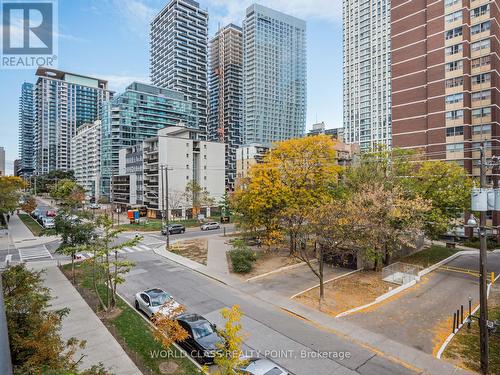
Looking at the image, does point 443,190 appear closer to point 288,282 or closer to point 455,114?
point 288,282

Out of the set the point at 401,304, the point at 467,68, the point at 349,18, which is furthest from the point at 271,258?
the point at 349,18

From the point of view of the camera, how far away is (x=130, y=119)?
93.9 meters

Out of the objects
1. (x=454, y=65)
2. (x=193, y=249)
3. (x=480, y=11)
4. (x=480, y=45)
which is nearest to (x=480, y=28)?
(x=480, y=11)

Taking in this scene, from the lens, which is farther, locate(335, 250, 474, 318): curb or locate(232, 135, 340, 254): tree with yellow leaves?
locate(232, 135, 340, 254): tree with yellow leaves

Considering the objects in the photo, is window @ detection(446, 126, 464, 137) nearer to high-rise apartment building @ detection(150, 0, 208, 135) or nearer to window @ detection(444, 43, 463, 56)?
window @ detection(444, 43, 463, 56)

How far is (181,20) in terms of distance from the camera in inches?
4660

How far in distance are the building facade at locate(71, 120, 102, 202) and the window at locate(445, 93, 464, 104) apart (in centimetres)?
9965

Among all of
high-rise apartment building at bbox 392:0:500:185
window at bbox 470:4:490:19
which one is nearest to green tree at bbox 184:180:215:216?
high-rise apartment building at bbox 392:0:500:185

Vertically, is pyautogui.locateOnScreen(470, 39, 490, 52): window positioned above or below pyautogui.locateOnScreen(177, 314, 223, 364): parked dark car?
above

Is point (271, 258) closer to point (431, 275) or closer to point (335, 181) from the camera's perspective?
point (335, 181)

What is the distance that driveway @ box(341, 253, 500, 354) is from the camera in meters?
13.7

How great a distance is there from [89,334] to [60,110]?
181m

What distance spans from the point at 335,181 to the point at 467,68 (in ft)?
101

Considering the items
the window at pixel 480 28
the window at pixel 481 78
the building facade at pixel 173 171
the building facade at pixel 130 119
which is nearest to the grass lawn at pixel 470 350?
the window at pixel 481 78
